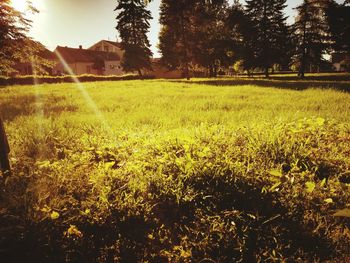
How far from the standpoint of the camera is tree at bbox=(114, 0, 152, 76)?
41812 millimetres

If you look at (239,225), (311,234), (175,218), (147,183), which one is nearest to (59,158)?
(147,183)

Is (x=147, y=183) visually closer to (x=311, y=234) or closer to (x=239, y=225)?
(x=239, y=225)

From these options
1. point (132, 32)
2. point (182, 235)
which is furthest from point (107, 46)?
point (182, 235)

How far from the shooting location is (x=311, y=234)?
2.61 meters

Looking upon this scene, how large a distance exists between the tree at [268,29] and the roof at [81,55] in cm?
3687

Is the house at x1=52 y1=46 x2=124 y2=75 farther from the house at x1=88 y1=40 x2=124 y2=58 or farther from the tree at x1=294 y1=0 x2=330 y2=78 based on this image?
the tree at x1=294 y1=0 x2=330 y2=78

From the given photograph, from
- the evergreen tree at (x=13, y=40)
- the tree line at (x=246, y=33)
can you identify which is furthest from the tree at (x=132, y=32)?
the evergreen tree at (x=13, y=40)

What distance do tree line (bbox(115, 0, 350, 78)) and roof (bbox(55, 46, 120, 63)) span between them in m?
21.2

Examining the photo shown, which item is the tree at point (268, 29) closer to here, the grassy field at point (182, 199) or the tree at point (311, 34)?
the tree at point (311, 34)

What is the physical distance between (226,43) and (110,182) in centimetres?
4134

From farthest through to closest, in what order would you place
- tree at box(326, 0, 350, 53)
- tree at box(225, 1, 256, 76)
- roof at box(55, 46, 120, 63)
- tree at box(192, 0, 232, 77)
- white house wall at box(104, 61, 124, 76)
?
white house wall at box(104, 61, 124, 76) → roof at box(55, 46, 120, 63) → tree at box(225, 1, 256, 76) → tree at box(192, 0, 232, 77) → tree at box(326, 0, 350, 53)

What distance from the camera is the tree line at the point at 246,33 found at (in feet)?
115

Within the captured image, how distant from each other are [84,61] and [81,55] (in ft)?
6.22

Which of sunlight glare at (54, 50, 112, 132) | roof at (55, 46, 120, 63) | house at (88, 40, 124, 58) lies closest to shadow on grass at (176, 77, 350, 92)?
sunlight glare at (54, 50, 112, 132)
